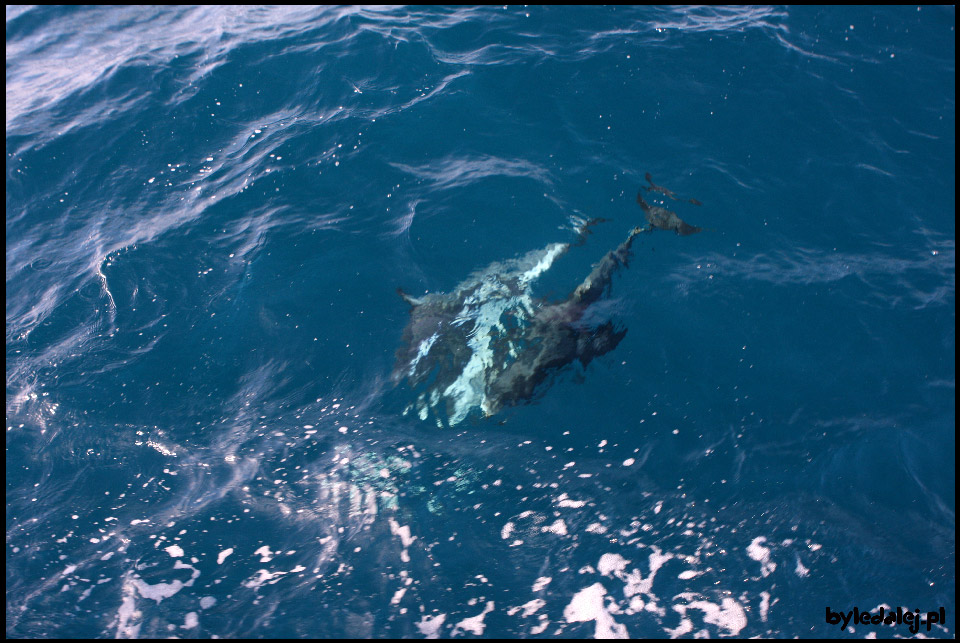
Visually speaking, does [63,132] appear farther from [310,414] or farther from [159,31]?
[310,414]

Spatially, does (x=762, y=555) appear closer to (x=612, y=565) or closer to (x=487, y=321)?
(x=612, y=565)

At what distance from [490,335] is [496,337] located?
0.11 meters

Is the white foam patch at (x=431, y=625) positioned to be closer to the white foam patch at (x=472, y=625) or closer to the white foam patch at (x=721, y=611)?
the white foam patch at (x=472, y=625)

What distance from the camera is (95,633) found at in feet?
22.2

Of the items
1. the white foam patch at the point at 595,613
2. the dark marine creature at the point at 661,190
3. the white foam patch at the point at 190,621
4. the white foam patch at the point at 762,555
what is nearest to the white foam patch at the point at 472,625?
the white foam patch at the point at 595,613

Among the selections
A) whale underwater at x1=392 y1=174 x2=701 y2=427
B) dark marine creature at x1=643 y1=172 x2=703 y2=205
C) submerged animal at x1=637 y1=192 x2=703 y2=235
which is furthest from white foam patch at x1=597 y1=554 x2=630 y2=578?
dark marine creature at x1=643 y1=172 x2=703 y2=205

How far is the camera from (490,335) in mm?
9250

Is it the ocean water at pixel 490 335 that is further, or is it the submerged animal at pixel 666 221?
the submerged animal at pixel 666 221

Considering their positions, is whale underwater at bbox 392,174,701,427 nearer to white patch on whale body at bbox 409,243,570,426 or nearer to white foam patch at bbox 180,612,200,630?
white patch on whale body at bbox 409,243,570,426

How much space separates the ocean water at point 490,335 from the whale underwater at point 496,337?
0.29 ft

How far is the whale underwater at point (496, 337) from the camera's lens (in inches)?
341

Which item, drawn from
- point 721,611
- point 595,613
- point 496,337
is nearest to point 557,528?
point 595,613

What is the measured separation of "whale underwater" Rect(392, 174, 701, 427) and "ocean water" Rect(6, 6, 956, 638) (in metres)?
0.09

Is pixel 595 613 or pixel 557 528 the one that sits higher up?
pixel 557 528
